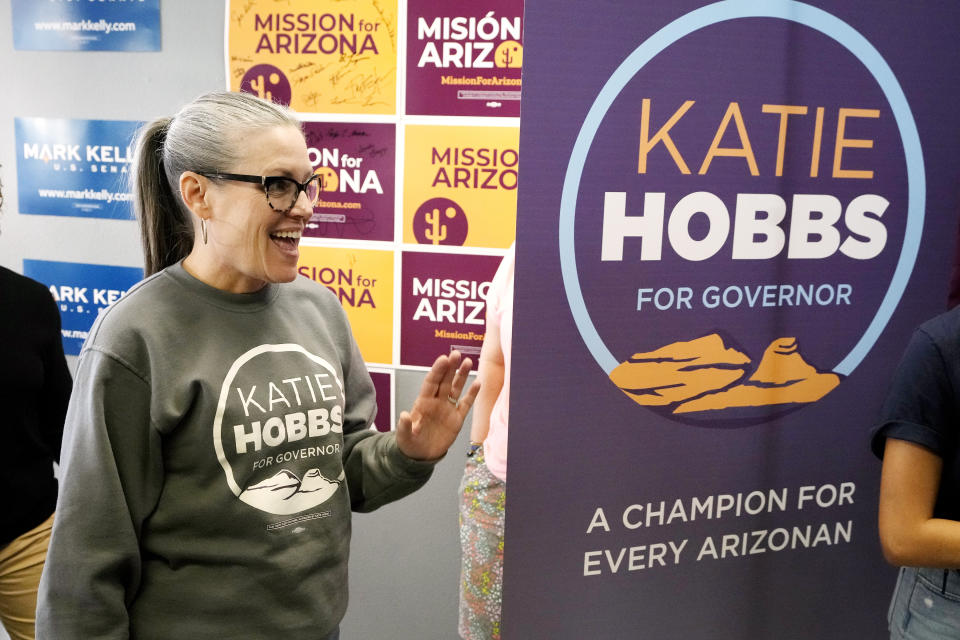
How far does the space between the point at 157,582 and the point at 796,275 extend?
106 cm

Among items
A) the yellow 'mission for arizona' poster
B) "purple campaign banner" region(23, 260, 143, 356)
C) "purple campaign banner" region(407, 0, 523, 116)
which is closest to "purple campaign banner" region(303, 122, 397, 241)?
the yellow 'mission for arizona' poster

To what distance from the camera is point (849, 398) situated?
1.21 meters

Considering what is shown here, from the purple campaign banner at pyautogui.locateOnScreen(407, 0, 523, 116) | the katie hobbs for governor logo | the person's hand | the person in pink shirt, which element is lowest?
the person in pink shirt

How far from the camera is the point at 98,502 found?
1.05m

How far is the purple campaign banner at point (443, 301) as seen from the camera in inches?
93.4

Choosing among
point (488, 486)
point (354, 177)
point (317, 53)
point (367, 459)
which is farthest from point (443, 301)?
point (367, 459)

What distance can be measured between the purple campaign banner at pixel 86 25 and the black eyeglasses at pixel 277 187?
1.58 metres

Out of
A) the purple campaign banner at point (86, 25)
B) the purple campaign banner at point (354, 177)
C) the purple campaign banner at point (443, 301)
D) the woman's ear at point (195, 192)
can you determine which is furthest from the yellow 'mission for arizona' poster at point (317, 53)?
the woman's ear at point (195, 192)

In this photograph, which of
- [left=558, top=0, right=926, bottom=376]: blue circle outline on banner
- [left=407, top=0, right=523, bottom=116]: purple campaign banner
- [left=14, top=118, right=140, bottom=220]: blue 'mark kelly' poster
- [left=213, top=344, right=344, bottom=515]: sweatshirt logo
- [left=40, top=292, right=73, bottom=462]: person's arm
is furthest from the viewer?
[left=14, top=118, right=140, bottom=220]: blue 'mark kelly' poster

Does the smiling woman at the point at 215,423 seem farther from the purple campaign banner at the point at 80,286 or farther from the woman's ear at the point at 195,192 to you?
the purple campaign banner at the point at 80,286

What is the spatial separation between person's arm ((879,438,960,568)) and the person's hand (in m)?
0.63

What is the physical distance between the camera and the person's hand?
1.30 meters

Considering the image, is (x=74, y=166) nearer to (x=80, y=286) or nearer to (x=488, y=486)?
(x=80, y=286)

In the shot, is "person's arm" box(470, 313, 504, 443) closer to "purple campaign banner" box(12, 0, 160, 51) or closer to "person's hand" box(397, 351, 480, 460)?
"person's hand" box(397, 351, 480, 460)
